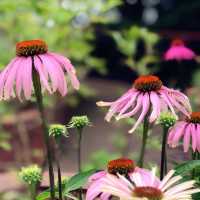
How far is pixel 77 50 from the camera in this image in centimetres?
294

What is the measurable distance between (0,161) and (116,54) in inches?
79.1

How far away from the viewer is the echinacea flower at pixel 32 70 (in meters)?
0.84

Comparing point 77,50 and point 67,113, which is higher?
point 77,50

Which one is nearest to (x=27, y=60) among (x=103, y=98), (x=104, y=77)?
(x=103, y=98)

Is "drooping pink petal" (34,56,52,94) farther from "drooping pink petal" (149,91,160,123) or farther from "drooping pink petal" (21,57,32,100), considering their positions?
"drooping pink petal" (149,91,160,123)

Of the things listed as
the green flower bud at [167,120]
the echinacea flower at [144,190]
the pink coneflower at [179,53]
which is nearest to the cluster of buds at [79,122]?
the green flower bud at [167,120]

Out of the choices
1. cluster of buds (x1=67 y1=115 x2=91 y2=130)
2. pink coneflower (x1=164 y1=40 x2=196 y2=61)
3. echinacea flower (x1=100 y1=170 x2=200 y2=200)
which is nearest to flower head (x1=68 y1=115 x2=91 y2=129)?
cluster of buds (x1=67 y1=115 x2=91 y2=130)

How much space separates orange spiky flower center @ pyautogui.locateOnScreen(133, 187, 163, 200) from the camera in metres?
0.65

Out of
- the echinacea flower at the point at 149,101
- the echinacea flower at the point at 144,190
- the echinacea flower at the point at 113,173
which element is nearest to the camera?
the echinacea flower at the point at 144,190

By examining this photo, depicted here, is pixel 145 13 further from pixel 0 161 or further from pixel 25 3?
pixel 25 3

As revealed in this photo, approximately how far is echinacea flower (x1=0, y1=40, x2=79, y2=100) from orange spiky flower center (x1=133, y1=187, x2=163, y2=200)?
220mm

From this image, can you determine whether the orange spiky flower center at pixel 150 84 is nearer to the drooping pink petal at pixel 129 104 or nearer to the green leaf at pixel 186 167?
the drooping pink petal at pixel 129 104

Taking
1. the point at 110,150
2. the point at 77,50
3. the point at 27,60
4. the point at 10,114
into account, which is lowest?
the point at 110,150

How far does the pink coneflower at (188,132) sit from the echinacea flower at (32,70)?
0.18 meters
